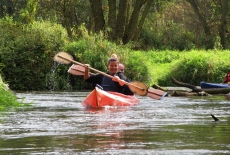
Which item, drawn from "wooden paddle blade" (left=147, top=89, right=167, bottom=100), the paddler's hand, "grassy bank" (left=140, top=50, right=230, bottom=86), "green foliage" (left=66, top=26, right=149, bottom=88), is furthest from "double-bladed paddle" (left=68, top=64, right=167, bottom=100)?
"grassy bank" (left=140, top=50, right=230, bottom=86)

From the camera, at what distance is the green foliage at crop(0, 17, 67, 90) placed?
24.1 metres

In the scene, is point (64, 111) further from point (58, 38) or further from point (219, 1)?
point (219, 1)

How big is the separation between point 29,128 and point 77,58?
15.0 m

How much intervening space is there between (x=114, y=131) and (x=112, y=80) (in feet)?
21.3

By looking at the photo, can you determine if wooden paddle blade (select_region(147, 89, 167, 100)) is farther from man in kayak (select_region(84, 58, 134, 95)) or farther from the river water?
the river water

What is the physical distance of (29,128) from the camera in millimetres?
9906

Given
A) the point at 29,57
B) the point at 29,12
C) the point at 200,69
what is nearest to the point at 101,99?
the point at 29,57

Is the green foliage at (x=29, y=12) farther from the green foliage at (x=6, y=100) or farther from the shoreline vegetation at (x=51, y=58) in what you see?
the green foliage at (x=6, y=100)

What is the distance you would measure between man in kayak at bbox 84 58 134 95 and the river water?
5.31 ft

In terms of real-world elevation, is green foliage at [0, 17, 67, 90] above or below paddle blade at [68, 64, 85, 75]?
below

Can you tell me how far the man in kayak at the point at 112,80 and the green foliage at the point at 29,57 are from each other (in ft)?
26.6

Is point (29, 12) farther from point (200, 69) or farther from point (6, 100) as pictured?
point (6, 100)

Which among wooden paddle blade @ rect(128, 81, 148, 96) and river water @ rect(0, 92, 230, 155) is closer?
river water @ rect(0, 92, 230, 155)

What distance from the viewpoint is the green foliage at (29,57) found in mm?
24062
